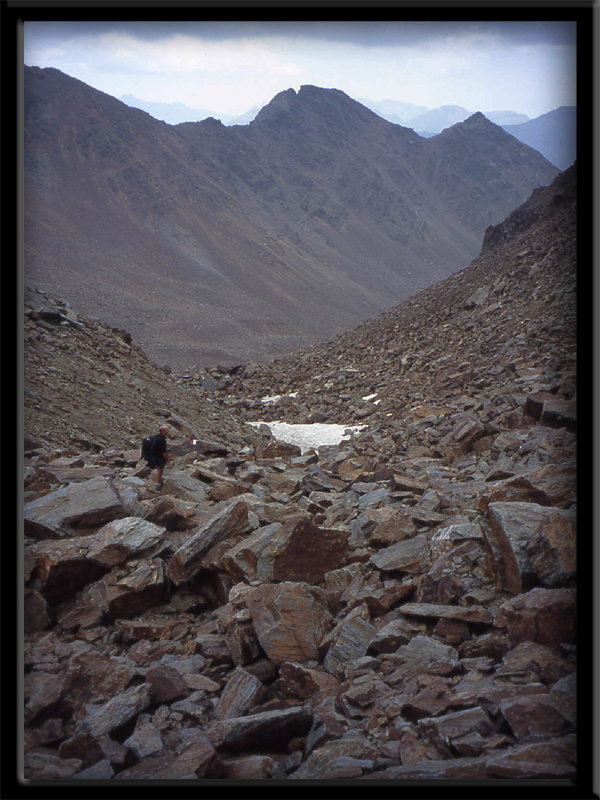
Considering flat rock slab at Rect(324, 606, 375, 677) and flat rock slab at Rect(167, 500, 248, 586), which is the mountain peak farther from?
flat rock slab at Rect(324, 606, 375, 677)

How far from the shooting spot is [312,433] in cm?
1708

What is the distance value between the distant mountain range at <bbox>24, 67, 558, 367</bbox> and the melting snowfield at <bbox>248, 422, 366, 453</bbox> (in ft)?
87.7

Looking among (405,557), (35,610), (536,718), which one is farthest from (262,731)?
(35,610)

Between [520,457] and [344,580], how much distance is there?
4.28 m

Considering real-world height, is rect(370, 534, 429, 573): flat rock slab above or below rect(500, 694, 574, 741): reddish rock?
above

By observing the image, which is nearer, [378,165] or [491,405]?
[491,405]

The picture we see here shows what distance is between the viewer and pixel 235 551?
5.73 m

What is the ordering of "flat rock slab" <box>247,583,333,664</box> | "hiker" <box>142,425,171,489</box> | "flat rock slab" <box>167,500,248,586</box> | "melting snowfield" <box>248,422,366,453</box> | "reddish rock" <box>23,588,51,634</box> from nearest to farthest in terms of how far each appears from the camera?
"flat rock slab" <box>247,583,333,664</box>, "reddish rock" <box>23,588,51,634</box>, "flat rock slab" <box>167,500,248,586</box>, "hiker" <box>142,425,171,489</box>, "melting snowfield" <box>248,422,366,453</box>

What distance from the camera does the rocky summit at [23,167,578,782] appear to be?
3.26 metres

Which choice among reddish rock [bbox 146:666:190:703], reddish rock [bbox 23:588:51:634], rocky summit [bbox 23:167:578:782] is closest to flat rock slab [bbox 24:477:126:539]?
rocky summit [bbox 23:167:578:782]

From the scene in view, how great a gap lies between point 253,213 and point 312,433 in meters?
76.3

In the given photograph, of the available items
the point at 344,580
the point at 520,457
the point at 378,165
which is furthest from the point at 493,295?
the point at 378,165
